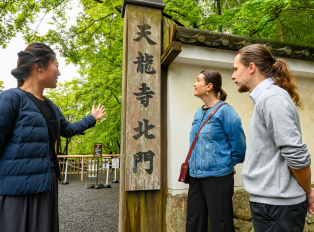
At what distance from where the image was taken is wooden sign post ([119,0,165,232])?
3.10 meters

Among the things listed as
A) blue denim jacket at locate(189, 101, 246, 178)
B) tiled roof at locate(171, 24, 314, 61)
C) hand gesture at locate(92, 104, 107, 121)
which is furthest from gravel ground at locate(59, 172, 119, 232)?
tiled roof at locate(171, 24, 314, 61)

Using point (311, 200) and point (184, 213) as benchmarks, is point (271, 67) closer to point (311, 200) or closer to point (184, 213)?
point (311, 200)

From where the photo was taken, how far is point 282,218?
1.29 metres

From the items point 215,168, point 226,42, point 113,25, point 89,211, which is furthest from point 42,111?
point 113,25

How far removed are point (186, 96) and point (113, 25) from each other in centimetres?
636

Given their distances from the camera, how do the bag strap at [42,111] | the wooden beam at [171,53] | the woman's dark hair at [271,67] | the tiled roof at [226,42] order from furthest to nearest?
the tiled roof at [226,42], the wooden beam at [171,53], the bag strap at [42,111], the woman's dark hair at [271,67]

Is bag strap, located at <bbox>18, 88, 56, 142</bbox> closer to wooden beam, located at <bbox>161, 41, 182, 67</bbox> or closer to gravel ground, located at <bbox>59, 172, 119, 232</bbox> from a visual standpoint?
wooden beam, located at <bbox>161, 41, 182, 67</bbox>

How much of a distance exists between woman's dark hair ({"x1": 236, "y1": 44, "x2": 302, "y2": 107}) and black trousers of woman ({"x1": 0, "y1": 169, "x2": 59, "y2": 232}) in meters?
1.92

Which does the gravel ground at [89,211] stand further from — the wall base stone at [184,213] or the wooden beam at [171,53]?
the wooden beam at [171,53]

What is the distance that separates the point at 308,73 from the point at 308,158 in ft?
10.9

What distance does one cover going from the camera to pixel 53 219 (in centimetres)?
188

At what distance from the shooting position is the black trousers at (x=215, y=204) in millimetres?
2178

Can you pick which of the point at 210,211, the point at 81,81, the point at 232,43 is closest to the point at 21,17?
the point at 81,81

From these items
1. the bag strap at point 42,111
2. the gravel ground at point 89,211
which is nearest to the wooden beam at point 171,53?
the bag strap at point 42,111
